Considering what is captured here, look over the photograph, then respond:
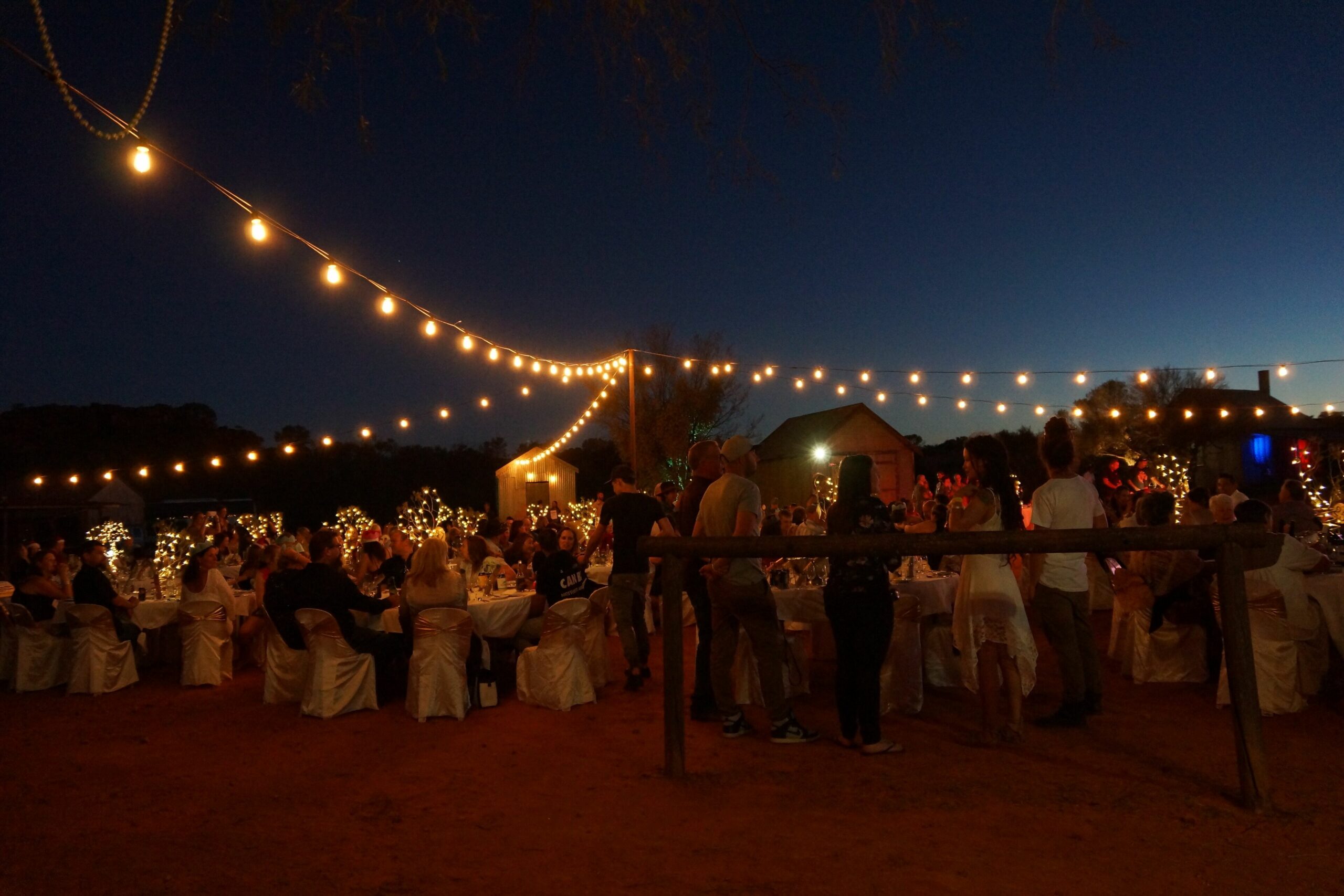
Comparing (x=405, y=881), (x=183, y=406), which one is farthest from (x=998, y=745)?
(x=183, y=406)

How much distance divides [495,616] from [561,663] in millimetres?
721

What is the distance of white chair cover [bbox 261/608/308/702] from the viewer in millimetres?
6270

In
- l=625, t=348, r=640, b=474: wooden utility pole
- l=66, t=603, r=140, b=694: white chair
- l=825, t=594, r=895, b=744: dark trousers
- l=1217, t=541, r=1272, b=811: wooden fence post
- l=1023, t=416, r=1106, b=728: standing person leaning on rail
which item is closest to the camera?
l=1217, t=541, r=1272, b=811: wooden fence post

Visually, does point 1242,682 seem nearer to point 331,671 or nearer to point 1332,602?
point 1332,602

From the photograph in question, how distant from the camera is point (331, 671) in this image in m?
5.81

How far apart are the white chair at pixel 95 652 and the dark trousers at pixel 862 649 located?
607 cm

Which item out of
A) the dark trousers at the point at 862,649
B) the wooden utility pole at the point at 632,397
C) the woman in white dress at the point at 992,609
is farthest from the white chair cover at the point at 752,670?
the wooden utility pole at the point at 632,397

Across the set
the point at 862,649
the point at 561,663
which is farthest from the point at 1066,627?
the point at 561,663

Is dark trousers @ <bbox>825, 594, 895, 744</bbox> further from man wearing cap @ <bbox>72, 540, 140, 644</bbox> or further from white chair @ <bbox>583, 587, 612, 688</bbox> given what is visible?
man wearing cap @ <bbox>72, 540, 140, 644</bbox>

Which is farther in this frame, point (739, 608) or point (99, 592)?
point (99, 592)

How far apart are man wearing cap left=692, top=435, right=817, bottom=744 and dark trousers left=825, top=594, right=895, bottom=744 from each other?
32 cm

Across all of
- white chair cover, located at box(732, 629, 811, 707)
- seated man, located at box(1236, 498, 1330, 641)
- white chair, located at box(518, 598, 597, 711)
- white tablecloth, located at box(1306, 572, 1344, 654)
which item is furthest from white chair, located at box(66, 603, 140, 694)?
white tablecloth, located at box(1306, 572, 1344, 654)

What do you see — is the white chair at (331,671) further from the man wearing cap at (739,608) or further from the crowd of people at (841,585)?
the man wearing cap at (739,608)

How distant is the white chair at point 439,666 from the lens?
5.61 metres
